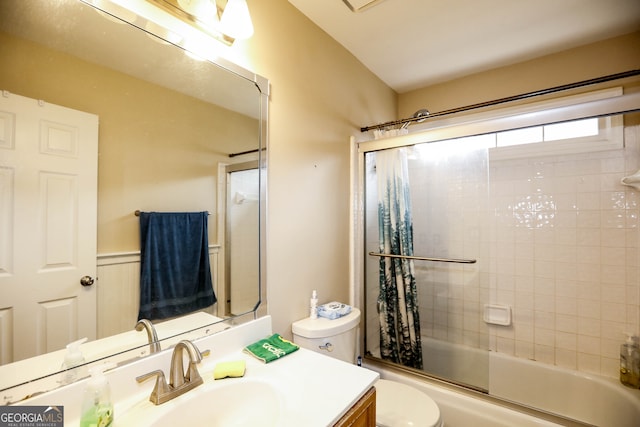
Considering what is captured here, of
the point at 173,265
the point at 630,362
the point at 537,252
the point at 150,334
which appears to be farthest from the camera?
the point at 537,252

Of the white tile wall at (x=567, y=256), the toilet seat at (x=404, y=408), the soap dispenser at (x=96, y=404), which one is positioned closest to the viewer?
the soap dispenser at (x=96, y=404)

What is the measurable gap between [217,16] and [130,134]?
0.60 metres

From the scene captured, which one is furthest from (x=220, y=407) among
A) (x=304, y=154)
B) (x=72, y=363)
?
(x=304, y=154)

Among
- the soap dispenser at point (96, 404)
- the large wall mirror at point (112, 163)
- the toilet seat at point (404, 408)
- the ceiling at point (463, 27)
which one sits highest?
the ceiling at point (463, 27)

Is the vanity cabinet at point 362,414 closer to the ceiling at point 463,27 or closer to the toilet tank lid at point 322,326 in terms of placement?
the toilet tank lid at point 322,326

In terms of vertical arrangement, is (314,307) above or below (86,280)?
below

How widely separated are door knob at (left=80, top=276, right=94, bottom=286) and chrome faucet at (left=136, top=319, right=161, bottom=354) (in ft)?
0.64

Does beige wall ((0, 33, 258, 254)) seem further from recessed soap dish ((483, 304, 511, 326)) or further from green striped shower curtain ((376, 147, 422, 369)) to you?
recessed soap dish ((483, 304, 511, 326))

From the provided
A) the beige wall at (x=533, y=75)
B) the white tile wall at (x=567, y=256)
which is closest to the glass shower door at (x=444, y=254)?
the white tile wall at (x=567, y=256)

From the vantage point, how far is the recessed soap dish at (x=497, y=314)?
7.11ft

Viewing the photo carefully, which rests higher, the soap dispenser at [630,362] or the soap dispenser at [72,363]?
the soap dispenser at [72,363]

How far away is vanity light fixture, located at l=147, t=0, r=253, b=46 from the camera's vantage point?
1.05 metres

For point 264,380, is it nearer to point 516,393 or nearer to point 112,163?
point 112,163

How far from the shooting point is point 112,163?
35.3 inches
